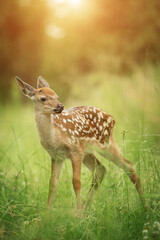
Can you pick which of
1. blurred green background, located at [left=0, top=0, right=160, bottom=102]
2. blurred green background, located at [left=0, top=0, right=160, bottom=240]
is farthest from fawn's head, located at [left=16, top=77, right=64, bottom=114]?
blurred green background, located at [left=0, top=0, right=160, bottom=102]

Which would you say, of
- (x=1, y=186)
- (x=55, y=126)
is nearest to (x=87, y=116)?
(x=55, y=126)

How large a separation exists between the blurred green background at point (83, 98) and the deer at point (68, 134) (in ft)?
0.33

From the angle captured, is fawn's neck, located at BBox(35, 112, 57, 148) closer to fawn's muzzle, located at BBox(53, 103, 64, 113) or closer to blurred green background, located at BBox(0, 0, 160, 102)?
fawn's muzzle, located at BBox(53, 103, 64, 113)

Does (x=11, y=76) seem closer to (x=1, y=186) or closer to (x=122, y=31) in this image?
(x=122, y=31)

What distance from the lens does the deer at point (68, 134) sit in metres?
3.03

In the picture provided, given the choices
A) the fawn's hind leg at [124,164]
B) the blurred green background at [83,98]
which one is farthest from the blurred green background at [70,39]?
the fawn's hind leg at [124,164]

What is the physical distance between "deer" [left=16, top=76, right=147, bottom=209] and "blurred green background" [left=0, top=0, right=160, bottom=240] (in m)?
0.10

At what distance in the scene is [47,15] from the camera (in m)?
8.62

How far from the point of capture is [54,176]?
323cm

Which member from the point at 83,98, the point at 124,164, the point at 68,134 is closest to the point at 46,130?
the point at 68,134

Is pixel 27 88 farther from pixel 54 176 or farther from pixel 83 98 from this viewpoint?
pixel 83 98

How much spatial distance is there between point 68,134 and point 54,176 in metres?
0.38

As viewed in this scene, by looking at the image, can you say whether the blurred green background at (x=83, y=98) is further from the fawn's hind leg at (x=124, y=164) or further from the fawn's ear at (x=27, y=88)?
the fawn's ear at (x=27, y=88)

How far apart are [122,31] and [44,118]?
502 centimetres
